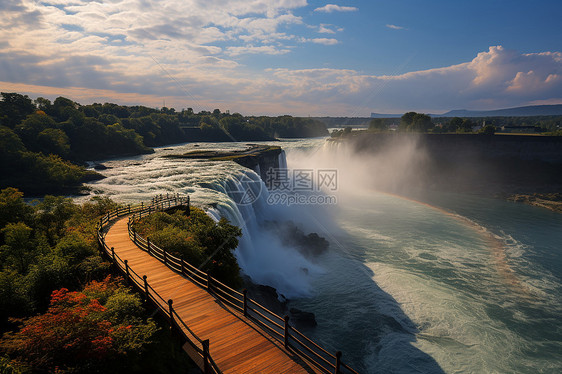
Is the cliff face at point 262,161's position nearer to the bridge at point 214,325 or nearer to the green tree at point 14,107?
the bridge at point 214,325

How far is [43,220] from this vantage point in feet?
73.3

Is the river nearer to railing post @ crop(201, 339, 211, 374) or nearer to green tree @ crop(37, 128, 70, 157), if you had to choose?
railing post @ crop(201, 339, 211, 374)

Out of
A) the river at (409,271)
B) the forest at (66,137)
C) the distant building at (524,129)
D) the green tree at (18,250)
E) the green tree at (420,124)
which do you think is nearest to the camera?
the green tree at (18,250)

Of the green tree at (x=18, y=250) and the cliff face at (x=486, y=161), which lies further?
the cliff face at (x=486, y=161)

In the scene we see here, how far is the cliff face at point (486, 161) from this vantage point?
2817 inches

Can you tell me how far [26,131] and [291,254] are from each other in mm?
68381

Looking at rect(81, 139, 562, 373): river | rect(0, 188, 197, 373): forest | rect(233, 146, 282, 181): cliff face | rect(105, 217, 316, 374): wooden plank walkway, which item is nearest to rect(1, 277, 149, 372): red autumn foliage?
rect(0, 188, 197, 373): forest

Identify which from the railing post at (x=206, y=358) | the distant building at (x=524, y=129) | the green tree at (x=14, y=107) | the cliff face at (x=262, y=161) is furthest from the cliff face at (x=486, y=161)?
the green tree at (x=14, y=107)

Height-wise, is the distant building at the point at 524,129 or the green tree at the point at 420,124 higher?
the green tree at the point at 420,124

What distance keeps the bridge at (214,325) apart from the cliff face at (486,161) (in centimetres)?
7678

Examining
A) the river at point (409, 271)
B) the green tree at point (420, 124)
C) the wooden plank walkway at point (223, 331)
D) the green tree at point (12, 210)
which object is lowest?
the river at point (409, 271)

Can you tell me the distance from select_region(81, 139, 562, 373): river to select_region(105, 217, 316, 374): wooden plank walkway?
11.3 meters

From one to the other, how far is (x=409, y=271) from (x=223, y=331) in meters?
25.7

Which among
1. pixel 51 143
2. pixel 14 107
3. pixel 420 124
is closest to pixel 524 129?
pixel 420 124
